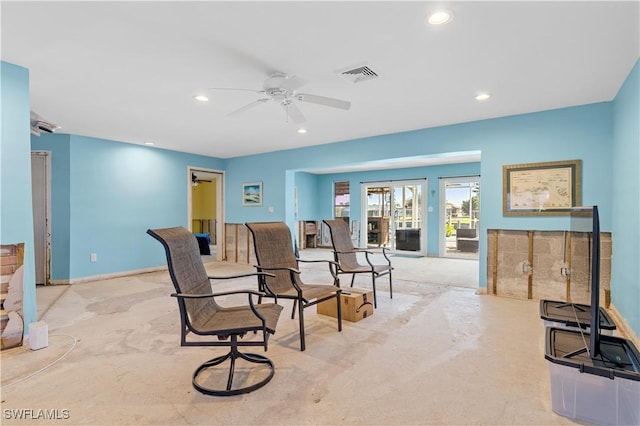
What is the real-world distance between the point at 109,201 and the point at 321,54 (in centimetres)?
465

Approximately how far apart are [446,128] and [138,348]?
14.4 feet

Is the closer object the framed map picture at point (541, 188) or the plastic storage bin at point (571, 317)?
the plastic storage bin at point (571, 317)

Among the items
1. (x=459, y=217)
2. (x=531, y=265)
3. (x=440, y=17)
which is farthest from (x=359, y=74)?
(x=459, y=217)

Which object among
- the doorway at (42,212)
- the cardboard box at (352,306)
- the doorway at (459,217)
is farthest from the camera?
the doorway at (459,217)

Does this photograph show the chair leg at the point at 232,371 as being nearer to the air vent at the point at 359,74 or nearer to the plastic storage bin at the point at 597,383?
the plastic storage bin at the point at 597,383

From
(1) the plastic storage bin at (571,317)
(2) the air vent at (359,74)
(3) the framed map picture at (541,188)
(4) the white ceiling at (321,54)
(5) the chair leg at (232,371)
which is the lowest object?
(5) the chair leg at (232,371)

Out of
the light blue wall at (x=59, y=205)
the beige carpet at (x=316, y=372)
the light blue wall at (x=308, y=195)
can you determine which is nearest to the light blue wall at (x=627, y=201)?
the beige carpet at (x=316, y=372)

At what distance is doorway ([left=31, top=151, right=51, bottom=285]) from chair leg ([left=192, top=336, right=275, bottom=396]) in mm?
4185

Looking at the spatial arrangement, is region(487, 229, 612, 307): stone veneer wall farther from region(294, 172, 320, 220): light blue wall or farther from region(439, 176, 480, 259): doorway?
region(294, 172, 320, 220): light blue wall

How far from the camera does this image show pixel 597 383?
166 centimetres

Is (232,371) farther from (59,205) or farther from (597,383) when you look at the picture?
(59,205)

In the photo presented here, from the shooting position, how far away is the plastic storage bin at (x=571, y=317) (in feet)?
7.09

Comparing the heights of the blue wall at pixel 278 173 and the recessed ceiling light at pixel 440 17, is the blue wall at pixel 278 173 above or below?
below

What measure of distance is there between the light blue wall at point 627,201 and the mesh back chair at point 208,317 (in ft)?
9.31
